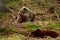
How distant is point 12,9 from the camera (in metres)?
14.9

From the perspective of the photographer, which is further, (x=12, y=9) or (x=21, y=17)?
(x=12, y=9)

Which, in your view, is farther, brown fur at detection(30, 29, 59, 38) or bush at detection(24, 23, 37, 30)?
bush at detection(24, 23, 37, 30)

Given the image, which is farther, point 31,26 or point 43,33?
point 31,26

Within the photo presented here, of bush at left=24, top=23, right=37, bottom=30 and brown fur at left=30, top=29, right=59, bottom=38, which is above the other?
brown fur at left=30, top=29, right=59, bottom=38

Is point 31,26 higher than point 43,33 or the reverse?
the reverse

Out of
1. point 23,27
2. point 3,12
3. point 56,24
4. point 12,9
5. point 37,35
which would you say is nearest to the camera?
point 37,35

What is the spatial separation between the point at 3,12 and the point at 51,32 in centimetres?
461

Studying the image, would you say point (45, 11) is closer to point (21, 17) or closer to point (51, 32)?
point (21, 17)

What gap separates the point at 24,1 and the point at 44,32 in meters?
6.43

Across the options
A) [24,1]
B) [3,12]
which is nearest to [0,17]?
[3,12]

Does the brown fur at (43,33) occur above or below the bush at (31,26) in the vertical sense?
above

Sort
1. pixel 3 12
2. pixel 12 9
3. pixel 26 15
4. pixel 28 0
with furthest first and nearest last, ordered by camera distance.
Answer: pixel 28 0, pixel 12 9, pixel 3 12, pixel 26 15

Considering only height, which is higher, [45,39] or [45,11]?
[45,39]

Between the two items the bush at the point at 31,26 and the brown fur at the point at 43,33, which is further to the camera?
the bush at the point at 31,26
